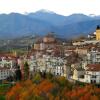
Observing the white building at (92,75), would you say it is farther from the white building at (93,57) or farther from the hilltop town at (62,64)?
the white building at (93,57)

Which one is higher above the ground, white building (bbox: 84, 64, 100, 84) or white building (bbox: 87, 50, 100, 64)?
white building (bbox: 87, 50, 100, 64)

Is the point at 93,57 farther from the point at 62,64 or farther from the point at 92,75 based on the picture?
the point at 92,75

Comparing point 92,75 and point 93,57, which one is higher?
point 93,57

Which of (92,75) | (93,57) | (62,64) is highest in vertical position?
(93,57)

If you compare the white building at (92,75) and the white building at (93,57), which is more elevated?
the white building at (93,57)

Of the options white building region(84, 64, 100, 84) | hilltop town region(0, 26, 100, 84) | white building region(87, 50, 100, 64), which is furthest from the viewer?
Result: white building region(87, 50, 100, 64)

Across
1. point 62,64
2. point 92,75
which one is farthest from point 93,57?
point 92,75

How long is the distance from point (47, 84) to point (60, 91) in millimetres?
2028

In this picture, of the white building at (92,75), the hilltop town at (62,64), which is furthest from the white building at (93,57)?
the white building at (92,75)

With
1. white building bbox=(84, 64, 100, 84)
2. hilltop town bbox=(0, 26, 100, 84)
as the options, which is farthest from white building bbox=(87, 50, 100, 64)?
white building bbox=(84, 64, 100, 84)

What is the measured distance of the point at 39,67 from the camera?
3816cm

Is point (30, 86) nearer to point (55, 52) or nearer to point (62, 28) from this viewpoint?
point (55, 52)

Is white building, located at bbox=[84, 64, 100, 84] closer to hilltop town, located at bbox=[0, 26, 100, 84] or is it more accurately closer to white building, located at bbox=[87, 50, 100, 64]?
hilltop town, located at bbox=[0, 26, 100, 84]

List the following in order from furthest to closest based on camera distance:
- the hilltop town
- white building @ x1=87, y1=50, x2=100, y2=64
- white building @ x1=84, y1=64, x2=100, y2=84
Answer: white building @ x1=87, y1=50, x2=100, y2=64, the hilltop town, white building @ x1=84, y1=64, x2=100, y2=84
